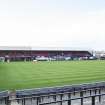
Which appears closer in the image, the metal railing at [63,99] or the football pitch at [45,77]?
the metal railing at [63,99]

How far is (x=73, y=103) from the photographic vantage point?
39.0ft

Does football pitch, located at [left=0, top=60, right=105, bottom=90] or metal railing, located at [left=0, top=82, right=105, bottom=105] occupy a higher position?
metal railing, located at [left=0, top=82, right=105, bottom=105]

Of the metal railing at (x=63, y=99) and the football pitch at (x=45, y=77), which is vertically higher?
the metal railing at (x=63, y=99)

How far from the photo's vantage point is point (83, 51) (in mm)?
104125

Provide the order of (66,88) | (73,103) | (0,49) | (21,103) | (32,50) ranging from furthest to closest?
(32,50), (0,49), (66,88), (21,103), (73,103)

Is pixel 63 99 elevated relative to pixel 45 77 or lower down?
elevated

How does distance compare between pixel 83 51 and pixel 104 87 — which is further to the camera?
pixel 83 51

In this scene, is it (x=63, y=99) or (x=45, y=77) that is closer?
(x=63, y=99)

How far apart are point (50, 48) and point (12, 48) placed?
11.8 m

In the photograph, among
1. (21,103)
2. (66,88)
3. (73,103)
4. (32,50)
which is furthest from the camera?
(32,50)

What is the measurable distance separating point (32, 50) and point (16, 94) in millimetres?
87179

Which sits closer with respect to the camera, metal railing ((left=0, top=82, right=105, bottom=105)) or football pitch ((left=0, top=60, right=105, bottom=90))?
metal railing ((left=0, top=82, right=105, bottom=105))

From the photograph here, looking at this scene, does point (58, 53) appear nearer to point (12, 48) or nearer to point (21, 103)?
point (12, 48)

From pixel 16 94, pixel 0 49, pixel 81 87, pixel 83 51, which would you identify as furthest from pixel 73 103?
pixel 83 51
